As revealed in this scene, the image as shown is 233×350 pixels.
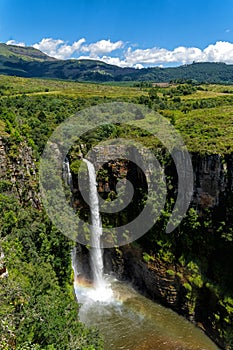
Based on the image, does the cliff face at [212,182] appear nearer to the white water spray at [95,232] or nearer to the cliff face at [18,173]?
the white water spray at [95,232]

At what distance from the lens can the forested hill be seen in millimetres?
149875

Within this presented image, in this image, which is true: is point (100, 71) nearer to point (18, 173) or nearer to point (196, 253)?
point (18, 173)

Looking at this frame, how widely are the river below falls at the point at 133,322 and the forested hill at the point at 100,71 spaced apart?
127 metres

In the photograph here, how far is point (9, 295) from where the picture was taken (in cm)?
1109

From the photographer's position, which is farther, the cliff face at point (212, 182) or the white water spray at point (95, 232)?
the white water spray at point (95, 232)

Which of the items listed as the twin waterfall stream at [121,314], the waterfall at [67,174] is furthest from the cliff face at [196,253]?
the waterfall at [67,174]

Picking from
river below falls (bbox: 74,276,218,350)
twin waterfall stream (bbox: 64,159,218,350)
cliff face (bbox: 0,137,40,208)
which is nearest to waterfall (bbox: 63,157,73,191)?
twin waterfall stream (bbox: 64,159,218,350)

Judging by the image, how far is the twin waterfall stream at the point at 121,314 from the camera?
19.4 m

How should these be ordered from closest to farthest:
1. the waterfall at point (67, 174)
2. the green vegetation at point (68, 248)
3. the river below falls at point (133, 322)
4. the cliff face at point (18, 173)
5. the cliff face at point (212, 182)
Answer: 1. the green vegetation at point (68, 248)
2. the river below falls at point (133, 322)
3. the cliff face at point (212, 182)
4. the cliff face at point (18, 173)
5. the waterfall at point (67, 174)

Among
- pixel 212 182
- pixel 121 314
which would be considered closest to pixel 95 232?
pixel 121 314

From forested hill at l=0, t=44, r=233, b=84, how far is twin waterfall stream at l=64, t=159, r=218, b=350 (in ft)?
407

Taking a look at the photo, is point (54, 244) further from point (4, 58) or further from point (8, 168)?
point (4, 58)

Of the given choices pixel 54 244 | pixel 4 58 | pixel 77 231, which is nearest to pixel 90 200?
pixel 77 231

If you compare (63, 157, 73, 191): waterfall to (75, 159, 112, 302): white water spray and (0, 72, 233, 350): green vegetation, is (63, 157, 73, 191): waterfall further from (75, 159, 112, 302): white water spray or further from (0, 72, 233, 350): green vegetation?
(75, 159, 112, 302): white water spray
